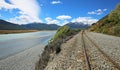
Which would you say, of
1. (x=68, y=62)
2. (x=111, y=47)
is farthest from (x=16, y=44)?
(x=68, y=62)

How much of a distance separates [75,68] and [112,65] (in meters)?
2.19

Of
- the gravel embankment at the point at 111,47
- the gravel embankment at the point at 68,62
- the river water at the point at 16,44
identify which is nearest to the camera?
the gravel embankment at the point at 68,62

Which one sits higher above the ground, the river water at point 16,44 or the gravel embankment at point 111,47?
the gravel embankment at point 111,47

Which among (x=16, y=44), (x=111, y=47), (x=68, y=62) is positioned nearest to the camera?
(x=68, y=62)

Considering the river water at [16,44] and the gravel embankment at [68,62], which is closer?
the gravel embankment at [68,62]

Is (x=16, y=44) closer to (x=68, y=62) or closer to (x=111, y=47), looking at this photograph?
(x=111, y=47)

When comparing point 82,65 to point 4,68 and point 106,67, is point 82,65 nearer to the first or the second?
point 106,67

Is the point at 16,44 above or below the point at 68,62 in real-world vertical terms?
below

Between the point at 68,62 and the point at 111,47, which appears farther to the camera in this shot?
the point at 111,47

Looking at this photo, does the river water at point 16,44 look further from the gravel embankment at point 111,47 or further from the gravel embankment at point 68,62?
the gravel embankment at point 68,62

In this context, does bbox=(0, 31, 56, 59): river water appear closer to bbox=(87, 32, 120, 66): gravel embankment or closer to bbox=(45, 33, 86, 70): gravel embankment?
bbox=(87, 32, 120, 66): gravel embankment

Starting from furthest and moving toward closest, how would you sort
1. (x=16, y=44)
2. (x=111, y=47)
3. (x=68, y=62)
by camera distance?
(x=16, y=44)
(x=111, y=47)
(x=68, y=62)

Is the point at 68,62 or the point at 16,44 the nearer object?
the point at 68,62

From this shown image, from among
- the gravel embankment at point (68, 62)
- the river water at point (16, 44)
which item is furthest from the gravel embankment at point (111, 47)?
the river water at point (16, 44)
